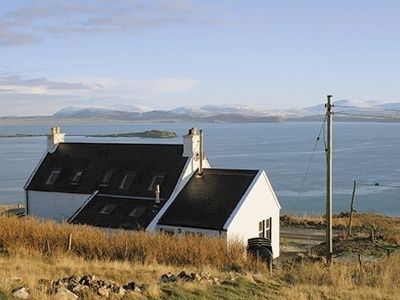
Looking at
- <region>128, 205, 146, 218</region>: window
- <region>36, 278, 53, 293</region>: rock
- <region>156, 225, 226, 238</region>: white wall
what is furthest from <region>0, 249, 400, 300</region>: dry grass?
<region>128, 205, 146, 218</region>: window

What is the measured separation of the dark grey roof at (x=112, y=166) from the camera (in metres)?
27.3

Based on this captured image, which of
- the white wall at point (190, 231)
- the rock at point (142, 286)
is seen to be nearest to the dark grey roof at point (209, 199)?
the white wall at point (190, 231)

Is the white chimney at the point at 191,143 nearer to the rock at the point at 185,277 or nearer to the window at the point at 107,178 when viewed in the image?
the window at the point at 107,178

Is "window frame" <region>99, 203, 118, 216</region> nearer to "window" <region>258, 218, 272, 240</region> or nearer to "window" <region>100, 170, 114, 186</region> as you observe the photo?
"window" <region>100, 170, 114, 186</region>

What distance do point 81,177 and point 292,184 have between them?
40.5 meters

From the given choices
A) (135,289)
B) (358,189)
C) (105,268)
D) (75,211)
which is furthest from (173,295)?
(358,189)

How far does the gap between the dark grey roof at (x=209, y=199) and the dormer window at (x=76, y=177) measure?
6274 mm

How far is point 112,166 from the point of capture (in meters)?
29.3

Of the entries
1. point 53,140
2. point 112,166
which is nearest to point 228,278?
point 112,166

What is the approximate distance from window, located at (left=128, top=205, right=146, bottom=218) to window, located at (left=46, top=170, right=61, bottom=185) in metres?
6.37

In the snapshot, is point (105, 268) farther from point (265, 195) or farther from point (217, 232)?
point (265, 195)

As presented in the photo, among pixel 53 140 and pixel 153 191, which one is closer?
pixel 153 191

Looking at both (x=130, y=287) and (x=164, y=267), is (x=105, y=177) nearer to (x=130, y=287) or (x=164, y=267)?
(x=164, y=267)

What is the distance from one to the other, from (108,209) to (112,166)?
11.9 feet
